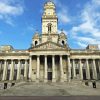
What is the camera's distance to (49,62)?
63594 mm

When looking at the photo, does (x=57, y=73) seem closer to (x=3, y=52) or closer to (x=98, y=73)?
(x=98, y=73)

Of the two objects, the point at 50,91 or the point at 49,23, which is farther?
the point at 49,23

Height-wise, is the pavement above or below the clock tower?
below

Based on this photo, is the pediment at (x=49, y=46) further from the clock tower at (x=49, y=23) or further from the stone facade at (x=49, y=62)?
the clock tower at (x=49, y=23)

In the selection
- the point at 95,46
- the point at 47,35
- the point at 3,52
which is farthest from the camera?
the point at 95,46

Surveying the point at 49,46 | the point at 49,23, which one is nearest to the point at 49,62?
the point at 49,46

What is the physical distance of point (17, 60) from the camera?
6397 centimetres

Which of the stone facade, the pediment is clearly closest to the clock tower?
the stone facade

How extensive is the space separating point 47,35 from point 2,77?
2127cm

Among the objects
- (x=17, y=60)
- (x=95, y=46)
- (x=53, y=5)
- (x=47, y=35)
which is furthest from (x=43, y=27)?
(x=95, y=46)

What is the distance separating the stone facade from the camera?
196 feet

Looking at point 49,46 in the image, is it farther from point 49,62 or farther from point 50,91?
point 50,91

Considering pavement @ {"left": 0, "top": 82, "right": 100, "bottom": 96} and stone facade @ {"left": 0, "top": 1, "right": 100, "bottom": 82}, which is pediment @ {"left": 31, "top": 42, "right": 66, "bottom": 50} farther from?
pavement @ {"left": 0, "top": 82, "right": 100, "bottom": 96}

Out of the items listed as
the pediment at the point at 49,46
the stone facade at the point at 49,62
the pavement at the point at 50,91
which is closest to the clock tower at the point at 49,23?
the stone facade at the point at 49,62
